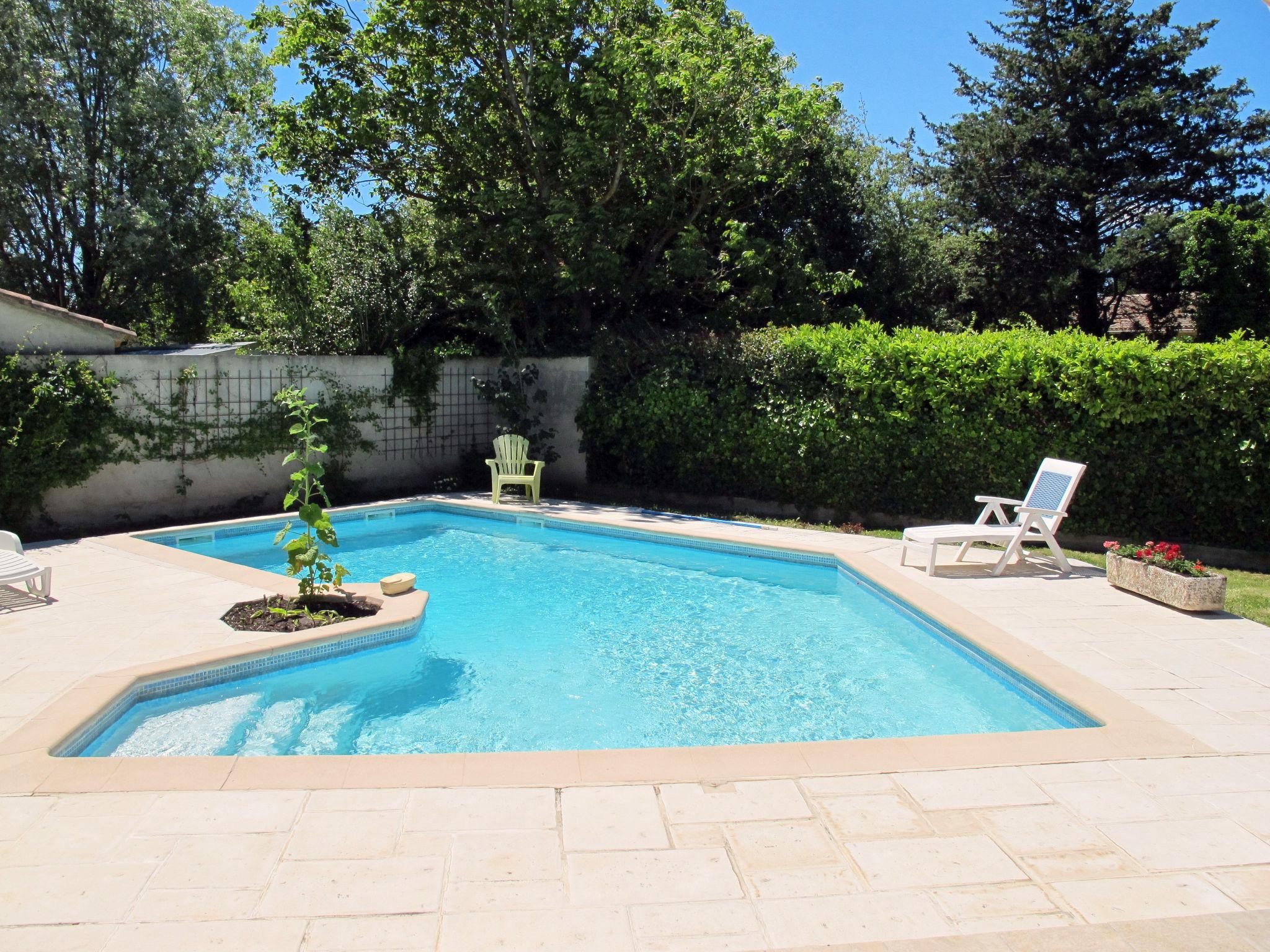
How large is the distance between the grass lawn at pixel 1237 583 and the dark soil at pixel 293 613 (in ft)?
18.1

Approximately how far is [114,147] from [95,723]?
57.4 ft

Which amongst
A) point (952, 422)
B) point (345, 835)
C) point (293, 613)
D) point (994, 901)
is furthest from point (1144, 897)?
point (952, 422)

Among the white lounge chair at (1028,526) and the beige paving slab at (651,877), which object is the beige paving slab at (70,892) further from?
the white lounge chair at (1028,526)

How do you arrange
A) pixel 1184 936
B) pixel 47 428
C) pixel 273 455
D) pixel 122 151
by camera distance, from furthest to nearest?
pixel 122 151 → pixel 273 455 → pixel 47 428 → pixel 1184 936

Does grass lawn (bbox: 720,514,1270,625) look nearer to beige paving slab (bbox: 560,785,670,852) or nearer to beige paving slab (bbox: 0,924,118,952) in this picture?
beige paving slab (bbox: 560,785,670,852)

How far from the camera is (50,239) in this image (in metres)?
18.5

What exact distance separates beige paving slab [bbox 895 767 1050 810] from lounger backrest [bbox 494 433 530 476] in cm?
873

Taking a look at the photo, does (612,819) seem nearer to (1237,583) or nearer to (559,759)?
(559,759)

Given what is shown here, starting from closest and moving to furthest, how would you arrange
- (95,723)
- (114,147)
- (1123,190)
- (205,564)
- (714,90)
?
(95,723)
(205,564)
(714,90)
(114,147)
(1123,190)

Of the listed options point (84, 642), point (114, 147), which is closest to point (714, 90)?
point (84, 642)

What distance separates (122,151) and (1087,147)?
21302 mm

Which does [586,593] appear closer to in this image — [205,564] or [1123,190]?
[205,564]

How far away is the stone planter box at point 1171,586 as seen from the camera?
6359 millimetres

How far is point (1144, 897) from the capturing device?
294cm
